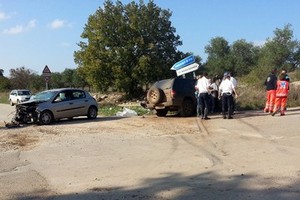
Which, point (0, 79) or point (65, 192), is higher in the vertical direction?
point (0, 79)

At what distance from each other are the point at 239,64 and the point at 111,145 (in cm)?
7482

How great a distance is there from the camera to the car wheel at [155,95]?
19.3 metres

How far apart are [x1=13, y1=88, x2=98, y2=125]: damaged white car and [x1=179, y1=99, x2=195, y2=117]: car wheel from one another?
424 centimetres

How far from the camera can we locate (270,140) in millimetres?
11406

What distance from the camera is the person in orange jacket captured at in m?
17.7

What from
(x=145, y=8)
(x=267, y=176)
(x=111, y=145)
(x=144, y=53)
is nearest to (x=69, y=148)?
(x=111, y=145)

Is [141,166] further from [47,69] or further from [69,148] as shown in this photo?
[47,69]

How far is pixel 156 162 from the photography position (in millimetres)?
9078

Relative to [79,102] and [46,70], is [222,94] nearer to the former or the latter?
[79,102]

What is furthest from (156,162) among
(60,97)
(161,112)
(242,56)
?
(242,56)

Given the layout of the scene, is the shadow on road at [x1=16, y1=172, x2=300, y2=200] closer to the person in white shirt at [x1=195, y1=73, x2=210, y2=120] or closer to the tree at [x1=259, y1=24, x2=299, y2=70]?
the person in white shirt at [x1=195, y1=73, x2=210, y2=120]

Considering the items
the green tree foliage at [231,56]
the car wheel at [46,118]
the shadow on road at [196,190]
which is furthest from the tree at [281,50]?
the shadow on road at [196,190]

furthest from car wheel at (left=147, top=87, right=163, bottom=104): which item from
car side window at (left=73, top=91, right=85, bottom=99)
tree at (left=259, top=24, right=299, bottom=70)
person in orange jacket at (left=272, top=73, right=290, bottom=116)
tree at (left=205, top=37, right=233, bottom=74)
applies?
tree at (left=205, top=37, right=233, bottom=74)

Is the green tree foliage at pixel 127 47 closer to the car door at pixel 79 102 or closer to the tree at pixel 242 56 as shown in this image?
the car door at pixel 79 102
